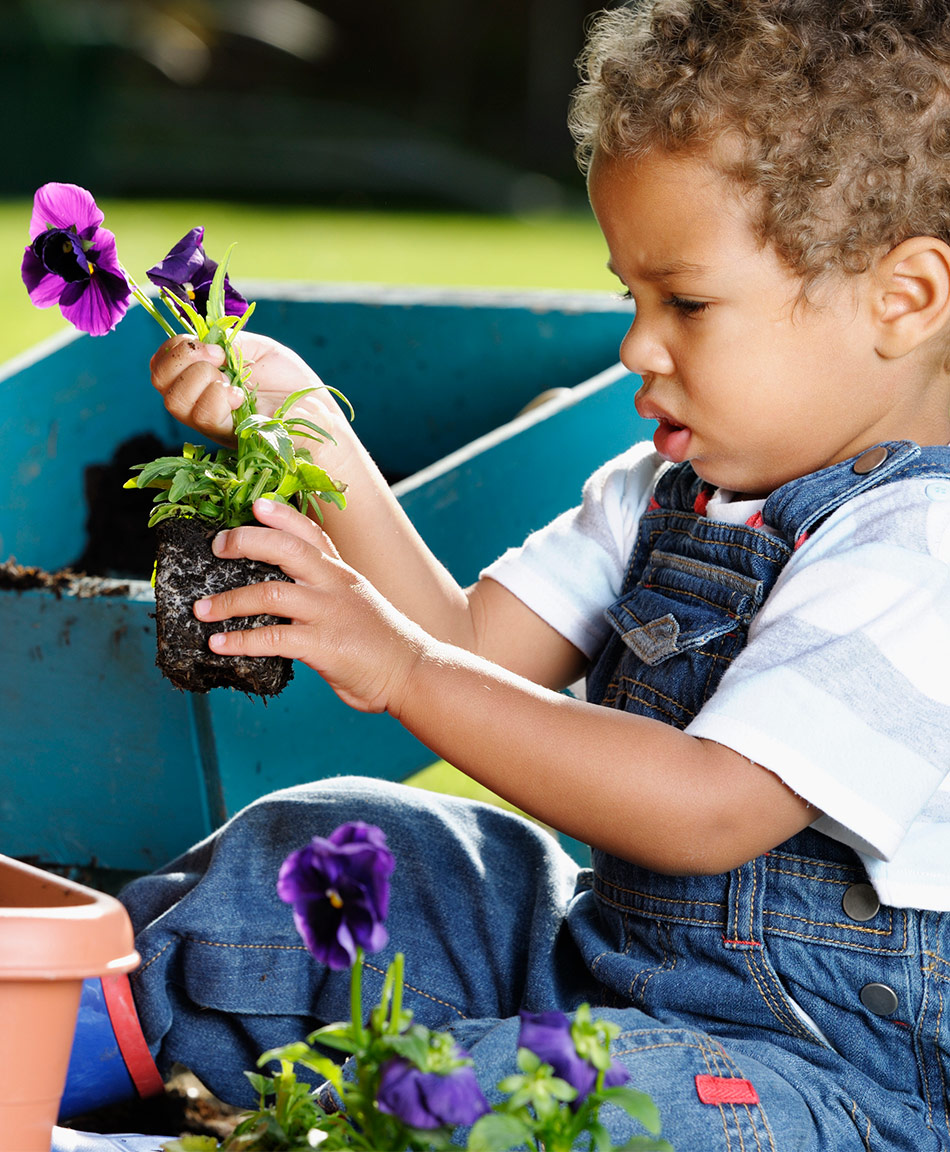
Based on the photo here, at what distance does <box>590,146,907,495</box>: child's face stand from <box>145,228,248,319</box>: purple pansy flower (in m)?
0.38

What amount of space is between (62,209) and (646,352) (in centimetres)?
56

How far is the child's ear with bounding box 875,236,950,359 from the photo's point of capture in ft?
4.36

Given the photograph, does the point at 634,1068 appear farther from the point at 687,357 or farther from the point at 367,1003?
the point at 687,357

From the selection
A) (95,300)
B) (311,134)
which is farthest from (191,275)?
(311,134)

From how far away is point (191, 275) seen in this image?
1350mm

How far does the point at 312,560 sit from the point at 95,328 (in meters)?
0.29

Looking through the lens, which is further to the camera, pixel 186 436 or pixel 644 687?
pixel 186 436

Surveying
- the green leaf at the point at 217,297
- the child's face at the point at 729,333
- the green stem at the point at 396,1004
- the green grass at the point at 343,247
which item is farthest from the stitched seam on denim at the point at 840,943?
the green grass at the point at 343,247

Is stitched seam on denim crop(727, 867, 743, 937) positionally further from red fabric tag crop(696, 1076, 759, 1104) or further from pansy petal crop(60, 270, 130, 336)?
pansy petal crop(60, 270, 130, 336)

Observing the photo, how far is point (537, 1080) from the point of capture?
80 centimetres

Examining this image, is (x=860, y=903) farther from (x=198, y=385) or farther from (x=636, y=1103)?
(x=198, y=385)

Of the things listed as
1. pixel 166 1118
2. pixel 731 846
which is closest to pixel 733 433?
pixel 731 846

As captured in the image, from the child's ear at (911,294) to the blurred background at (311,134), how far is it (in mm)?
4263

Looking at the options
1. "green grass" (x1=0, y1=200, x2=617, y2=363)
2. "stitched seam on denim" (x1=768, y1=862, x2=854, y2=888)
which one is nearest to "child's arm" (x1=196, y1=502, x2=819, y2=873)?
"stitched seam on denim" (x1=768, y1=862, x2=854, y2=888)
